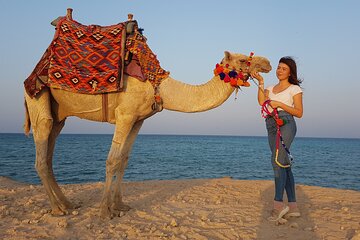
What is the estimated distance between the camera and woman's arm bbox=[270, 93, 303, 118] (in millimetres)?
4632

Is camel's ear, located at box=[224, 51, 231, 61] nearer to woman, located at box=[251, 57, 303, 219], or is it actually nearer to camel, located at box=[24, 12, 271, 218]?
camel, located at box=[24, 12, 271, 218]

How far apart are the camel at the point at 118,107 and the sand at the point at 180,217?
411 millimetres

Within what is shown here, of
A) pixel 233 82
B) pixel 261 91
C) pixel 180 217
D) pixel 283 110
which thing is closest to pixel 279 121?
pixel 283 110

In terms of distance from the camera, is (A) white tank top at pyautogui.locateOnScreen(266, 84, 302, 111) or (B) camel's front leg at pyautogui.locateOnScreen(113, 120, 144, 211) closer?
(A) white tank top at pyautogui.locateOnScreen(266, 84, 302, 111)

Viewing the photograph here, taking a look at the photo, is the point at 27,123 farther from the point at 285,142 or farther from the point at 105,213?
the point at 285,142

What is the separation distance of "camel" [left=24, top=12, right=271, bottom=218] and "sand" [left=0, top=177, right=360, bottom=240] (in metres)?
0.41

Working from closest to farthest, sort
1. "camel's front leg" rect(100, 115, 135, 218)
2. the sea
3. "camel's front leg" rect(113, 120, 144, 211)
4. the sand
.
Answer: the sand < "camel's front leg" rect(100, 115, 135, 218) < "camel's front leg" rect(113, 120, 144, 211) < the sea

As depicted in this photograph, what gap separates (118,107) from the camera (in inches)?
185

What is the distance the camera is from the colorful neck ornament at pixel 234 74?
176 inches

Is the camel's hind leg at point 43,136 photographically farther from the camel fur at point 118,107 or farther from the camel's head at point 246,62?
the camel's head at point 246,62

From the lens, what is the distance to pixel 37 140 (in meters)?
5.05

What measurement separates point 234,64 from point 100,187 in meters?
4.76

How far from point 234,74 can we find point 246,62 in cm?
26

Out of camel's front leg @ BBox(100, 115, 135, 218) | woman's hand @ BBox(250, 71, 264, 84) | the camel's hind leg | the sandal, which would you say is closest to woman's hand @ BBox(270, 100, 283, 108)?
woman's hand @ BBox(250, 71, 264, 84)
